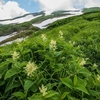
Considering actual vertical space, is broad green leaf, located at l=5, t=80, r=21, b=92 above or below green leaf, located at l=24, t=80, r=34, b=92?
below

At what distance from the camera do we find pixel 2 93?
4.16 m

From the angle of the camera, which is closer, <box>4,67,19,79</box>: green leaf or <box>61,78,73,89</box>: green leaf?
<box>61,78,73,89</box>: green leaf

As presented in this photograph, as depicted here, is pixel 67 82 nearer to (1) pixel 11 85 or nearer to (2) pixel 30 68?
(2) pixel 30 68

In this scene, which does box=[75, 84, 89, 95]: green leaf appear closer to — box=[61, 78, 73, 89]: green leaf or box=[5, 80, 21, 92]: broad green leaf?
box=[61, 78, 73, 89]: green leaf

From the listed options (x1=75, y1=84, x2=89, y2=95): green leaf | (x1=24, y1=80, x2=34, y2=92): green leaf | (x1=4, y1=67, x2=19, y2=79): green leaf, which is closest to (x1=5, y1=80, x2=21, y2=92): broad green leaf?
(x1=4, y1=67, x2=19, y2=79): green leaf

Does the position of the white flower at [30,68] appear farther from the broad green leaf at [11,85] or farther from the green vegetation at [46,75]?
the broad green leaf at [11,85]

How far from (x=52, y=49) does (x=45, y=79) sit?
25.0 inches

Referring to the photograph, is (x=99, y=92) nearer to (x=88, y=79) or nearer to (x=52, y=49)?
(x=88, y=79)

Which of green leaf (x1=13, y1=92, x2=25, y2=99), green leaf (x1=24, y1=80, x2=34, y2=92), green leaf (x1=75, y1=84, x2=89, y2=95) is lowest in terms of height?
green leaf (x1=13, y1=92, x2=25, y2=99)

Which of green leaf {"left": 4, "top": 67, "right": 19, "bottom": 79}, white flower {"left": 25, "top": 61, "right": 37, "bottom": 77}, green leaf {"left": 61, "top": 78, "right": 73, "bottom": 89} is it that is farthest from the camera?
green leaf {"left": 4, "top": 67, "right": 19, "bottom": 79}

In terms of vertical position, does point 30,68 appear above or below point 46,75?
above

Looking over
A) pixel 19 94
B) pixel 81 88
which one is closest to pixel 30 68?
pixel 19 94

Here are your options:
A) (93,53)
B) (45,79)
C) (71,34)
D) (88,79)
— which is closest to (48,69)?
(45,79)

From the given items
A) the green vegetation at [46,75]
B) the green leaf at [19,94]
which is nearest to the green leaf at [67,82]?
the green vegetation at [46,75]
